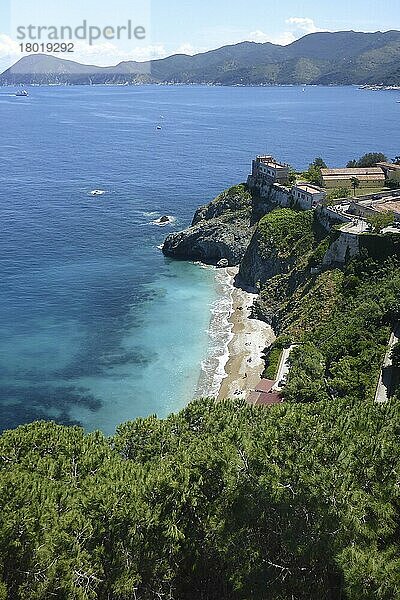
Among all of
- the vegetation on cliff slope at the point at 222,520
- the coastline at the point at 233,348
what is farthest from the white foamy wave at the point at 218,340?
the vegetation on cliff slope at the point at 222,520

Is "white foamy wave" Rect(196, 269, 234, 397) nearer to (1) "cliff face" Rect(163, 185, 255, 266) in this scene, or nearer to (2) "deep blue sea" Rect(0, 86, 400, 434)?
(2) "deep blue sea" Rect(0, 86, 400, 434)

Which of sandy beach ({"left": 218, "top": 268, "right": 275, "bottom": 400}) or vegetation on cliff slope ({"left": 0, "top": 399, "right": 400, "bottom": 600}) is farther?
sandy beach ({"left": 218, "top": 268, "right": 275, "bottom": 400})

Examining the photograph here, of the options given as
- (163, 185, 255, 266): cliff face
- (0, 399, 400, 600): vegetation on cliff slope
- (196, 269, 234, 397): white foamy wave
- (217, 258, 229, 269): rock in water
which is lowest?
(196, 269, 234, 397): white foamy wave

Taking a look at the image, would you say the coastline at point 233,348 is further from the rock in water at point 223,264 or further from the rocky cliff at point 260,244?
the rock in water at point 223,264

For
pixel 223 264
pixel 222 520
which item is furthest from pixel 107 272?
pixel 222 520

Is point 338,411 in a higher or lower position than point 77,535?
higher

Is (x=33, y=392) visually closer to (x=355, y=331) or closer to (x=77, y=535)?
(x=355, y=331)

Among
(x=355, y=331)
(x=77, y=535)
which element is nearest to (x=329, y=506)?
(x=77, y=535)

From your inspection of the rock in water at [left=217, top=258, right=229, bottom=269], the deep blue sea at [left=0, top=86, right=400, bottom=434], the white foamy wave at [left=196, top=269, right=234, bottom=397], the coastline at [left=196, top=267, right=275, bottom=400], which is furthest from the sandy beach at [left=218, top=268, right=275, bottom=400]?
the rock in water at [left=217, top=258, right=229, bottom=269]
